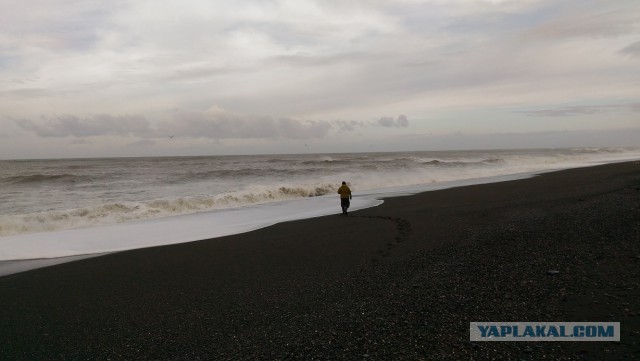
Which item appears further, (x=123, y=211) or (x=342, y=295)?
(x=123, y=211)

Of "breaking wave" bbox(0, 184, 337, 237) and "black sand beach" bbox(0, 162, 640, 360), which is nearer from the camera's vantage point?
"black sand beach" bbox(0, 162, 640, 360)

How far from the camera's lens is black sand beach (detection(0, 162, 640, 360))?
488 centimetres

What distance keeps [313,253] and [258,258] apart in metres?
1.41

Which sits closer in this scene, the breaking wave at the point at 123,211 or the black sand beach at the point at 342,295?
the black sand beach at the point at 342,295

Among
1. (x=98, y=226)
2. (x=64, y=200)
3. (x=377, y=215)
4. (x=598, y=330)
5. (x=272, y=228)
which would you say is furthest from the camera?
(x=64, y=200)

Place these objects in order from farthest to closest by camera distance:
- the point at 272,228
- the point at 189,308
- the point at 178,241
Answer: the point at 272,228
the point at 178,241
the point at 189,308

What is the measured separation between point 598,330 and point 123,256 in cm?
1077

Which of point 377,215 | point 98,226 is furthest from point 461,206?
point 98,226

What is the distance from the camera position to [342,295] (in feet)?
21.7

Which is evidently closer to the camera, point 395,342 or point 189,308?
point 395,342

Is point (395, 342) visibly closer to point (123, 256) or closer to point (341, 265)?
point (341, 265)

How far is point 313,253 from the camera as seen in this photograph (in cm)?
993

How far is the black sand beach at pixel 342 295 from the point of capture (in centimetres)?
488

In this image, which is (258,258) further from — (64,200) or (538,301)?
(64,200)
